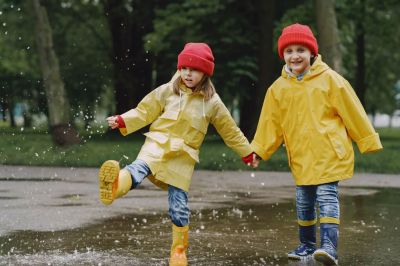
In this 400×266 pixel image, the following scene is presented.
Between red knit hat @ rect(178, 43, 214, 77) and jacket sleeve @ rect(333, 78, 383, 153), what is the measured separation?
926 mm

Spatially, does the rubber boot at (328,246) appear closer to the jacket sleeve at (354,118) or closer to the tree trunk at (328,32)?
the jacket sleeve at (354,118)

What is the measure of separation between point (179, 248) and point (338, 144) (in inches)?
52.3

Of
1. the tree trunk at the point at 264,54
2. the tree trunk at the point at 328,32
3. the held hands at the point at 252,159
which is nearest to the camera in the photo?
the held hands at the point at 252,159

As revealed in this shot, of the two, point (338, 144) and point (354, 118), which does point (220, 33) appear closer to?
point (354, 118)

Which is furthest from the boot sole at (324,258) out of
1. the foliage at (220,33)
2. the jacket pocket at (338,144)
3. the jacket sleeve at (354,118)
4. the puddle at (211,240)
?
the foliage at (220,33)

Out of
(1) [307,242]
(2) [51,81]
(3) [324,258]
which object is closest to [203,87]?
(1) [307,242]

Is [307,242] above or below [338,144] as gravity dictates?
below

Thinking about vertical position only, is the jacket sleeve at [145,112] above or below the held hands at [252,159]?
above

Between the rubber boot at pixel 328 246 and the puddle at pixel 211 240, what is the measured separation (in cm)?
21

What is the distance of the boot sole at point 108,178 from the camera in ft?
16.4

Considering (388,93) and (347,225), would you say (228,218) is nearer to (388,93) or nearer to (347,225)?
(347,225)

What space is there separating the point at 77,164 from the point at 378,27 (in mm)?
16887

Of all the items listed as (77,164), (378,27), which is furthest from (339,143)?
(378,27)

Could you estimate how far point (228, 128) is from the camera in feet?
18.7
